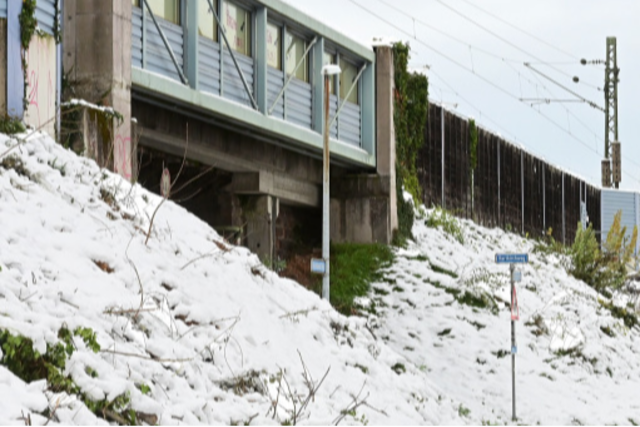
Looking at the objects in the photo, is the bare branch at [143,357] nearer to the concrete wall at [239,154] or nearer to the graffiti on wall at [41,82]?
the graffiti on wall at [41,82]

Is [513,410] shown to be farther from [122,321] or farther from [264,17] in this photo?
[122,321]

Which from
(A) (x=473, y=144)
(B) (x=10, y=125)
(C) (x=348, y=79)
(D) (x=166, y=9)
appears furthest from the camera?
(A) (x=473, y=144)

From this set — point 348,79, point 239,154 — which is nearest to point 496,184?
point 348,79

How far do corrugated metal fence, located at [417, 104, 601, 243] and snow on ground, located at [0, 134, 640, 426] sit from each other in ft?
42.1

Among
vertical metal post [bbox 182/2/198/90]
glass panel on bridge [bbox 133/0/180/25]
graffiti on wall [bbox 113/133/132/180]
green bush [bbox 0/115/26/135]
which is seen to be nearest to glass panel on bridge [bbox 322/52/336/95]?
vertical metal post [bbox 182/2/198/90]

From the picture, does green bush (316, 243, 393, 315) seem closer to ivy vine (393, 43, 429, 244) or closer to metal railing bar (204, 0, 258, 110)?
ivy vine (393, 43, 429, 244)

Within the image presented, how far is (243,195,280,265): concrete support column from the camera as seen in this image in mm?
26047

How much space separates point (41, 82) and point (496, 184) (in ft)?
80.8

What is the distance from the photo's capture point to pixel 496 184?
128ft

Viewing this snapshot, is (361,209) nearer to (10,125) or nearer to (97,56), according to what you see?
(97,56)

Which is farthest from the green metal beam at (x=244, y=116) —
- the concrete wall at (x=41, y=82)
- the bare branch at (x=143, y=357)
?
the bare branch at (x=143, y=357)

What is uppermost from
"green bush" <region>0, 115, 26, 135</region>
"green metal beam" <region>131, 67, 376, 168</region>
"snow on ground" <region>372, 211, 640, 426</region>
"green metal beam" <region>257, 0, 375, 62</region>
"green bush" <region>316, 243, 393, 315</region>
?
Answer: "green metal beam" <region>257, 0, 375, 62</region>

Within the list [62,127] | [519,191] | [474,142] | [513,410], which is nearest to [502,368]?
[513,410]

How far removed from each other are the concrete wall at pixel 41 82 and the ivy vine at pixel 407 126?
44.3 feet
